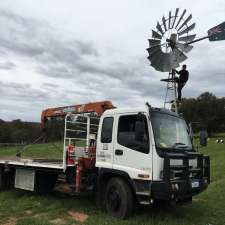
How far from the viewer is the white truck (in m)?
9.65

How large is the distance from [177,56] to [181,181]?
654 centimetres

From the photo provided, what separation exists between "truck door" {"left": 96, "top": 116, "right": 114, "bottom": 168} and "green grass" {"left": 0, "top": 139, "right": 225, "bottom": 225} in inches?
51.7

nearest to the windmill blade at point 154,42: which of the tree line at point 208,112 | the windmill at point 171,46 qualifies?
the windmill at point 171,46

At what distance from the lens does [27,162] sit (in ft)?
44.1

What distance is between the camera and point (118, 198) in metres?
10.4

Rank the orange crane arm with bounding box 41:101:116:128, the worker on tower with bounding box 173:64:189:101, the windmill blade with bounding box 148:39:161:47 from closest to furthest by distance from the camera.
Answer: the orange crane arm with bounding box 41:101:116:128, the worker on tower with bounding box 173:64:189:101, the windmill blade with bounding box 148:39:161:47

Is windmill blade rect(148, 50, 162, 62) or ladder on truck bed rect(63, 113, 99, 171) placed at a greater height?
windmill blade rect(148, 50, 162, 62)

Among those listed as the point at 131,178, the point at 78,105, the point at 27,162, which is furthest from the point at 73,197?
the point at 131,178

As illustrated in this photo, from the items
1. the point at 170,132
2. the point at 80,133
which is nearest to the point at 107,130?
the point at 170,132

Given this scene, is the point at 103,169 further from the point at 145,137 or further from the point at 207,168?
the point at 207,168

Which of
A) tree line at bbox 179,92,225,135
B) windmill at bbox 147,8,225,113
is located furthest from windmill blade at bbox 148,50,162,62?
tree line at bbox 179,92,225,135

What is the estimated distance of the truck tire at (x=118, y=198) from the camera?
10125 mm

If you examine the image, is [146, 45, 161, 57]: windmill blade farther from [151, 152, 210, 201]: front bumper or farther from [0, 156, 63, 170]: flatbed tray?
[151, 152, 210, 201]: front bumper

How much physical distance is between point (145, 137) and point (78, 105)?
4.06 m
